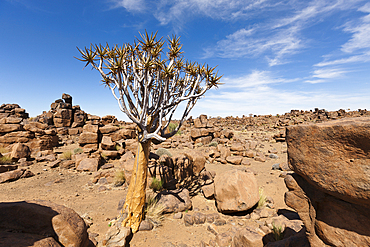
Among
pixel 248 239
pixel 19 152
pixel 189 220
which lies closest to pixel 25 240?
pixel 248 239

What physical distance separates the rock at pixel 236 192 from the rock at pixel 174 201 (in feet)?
3.78

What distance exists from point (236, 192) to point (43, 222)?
196 inches

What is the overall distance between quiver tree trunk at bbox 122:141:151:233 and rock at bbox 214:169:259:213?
2.65 m

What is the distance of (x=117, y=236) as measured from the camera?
4.36 metres

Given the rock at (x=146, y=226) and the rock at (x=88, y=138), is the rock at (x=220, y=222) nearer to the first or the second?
the rock at (x=146, y=226)

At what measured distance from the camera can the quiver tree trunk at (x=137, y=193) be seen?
5.00 m

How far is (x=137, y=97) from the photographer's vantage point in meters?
5.35

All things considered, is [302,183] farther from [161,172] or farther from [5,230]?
[161,172]

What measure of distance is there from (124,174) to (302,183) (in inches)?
313

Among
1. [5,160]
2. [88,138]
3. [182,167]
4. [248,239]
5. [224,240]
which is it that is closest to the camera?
[248,239]

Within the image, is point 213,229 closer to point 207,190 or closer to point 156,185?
point 207,190

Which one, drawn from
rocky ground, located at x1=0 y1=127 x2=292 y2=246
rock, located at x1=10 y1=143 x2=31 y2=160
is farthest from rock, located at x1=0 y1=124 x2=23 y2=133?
rocky ground, located at x1=0 y1=127 x2=292 y2=246

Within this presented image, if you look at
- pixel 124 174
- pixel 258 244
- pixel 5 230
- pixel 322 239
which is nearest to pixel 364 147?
pixel 322 239

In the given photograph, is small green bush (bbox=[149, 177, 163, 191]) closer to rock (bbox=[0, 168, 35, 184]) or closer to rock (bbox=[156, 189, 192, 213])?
rock (bbox=[156, 189, 192, 213])
